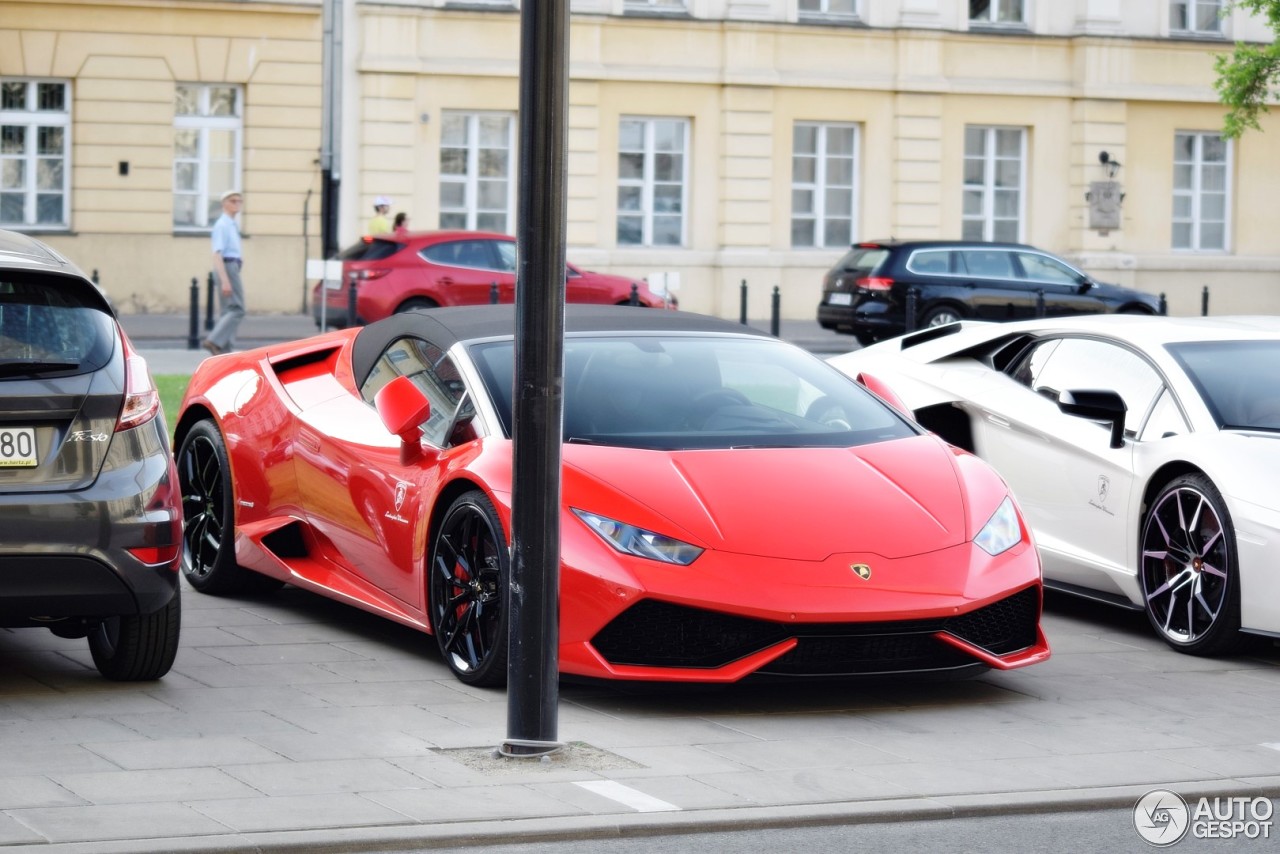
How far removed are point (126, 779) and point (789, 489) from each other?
2.39 meters

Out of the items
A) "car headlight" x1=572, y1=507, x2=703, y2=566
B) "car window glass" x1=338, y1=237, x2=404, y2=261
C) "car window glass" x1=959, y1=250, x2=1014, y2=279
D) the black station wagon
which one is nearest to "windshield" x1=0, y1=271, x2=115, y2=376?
"car headlight" x1=572, y1=507, x2=703, y2=566

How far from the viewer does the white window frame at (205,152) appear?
31.2 meters

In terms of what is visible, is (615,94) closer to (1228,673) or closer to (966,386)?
→ (966,386)

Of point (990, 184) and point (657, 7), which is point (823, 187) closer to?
point (990, 184)

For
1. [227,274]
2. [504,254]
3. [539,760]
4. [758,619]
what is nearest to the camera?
[539,760]

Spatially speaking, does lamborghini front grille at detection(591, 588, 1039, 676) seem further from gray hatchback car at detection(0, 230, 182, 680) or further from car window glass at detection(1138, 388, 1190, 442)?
car window glass at detection(1138, 388, 1190, 442)

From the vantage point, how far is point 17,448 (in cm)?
608

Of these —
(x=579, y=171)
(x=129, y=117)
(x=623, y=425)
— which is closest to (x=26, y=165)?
(x=129, y=117)

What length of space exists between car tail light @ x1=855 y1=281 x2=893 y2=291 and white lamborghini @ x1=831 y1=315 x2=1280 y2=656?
53.3ft

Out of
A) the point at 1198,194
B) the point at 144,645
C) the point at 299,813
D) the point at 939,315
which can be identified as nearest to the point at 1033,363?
the point at 144,645

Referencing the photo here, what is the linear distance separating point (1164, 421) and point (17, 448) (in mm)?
4514

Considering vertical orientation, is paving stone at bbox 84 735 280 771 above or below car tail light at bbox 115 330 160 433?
below

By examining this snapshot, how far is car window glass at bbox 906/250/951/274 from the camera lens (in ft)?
85.6

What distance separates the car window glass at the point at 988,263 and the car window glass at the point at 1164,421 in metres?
18.7
